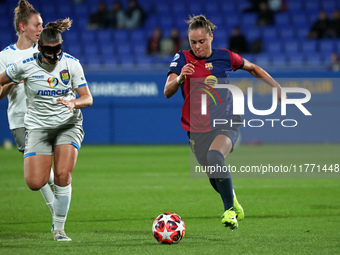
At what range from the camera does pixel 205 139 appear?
668cm

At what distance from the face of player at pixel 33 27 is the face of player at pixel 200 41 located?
1869 mm

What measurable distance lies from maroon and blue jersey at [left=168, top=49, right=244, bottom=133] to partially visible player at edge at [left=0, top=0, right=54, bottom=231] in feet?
5.72

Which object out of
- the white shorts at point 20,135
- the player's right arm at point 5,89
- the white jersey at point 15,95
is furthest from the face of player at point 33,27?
the white shorts at point 20,135

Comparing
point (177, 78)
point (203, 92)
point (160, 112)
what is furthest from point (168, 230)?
point (160, 112)

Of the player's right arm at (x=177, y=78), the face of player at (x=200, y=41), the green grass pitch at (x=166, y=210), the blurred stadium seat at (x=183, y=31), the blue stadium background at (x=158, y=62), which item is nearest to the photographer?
the green grass pitch at (x=166, y=210)

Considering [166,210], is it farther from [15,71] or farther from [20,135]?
[15,71]

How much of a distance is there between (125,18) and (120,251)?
58.3ft

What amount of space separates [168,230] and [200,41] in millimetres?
2003

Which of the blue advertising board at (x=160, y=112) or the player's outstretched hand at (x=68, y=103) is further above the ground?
the player's outstretched hand at (x=68, y=103)

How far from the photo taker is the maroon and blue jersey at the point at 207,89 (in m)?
6.62

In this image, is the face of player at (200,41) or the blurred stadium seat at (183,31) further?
the blurred stadium seat at (183,31)

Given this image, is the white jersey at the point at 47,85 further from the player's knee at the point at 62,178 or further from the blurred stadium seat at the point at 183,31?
the blurred stadium seat at the point at 183,31

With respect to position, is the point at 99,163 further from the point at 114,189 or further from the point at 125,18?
the point at 125,18

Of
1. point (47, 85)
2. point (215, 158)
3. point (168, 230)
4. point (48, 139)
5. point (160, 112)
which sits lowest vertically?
point (160, 112)
